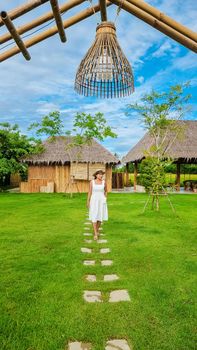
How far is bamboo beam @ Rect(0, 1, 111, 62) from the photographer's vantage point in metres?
1.97

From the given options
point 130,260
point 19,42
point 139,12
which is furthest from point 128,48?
point 130,260

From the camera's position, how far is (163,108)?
74.9ft

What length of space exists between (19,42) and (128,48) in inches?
47.3

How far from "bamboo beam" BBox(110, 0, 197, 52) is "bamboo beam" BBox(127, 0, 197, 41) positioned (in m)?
0.03

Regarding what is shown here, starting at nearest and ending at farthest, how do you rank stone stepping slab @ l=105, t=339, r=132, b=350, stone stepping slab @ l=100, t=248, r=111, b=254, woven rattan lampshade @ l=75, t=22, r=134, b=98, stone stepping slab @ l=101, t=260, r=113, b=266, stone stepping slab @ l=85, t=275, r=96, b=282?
woven rattan lampshade @ l=75, t=22, r=134, b=98
stone stepping slab @ l=105, t=339, r=132, b=350
stone stepping slab @ l=85, t=275, r=96, b=282
stone stepping slab @ l=101, t=260, r=113, b=266
stone stepping slab @ l=100, t=248, r=111, b=254

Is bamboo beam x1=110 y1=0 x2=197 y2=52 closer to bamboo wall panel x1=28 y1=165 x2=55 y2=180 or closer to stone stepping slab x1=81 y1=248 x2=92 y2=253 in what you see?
stone stepping slab x1=81 y1=248 x2=92 y2=253

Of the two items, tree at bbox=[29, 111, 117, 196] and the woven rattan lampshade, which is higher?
tree at bbox=[29, 111, 117, 196]

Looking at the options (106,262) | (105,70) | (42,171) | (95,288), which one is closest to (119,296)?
(95,288)

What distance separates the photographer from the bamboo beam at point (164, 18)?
1.79 m

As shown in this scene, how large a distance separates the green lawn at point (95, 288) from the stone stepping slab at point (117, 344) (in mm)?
54

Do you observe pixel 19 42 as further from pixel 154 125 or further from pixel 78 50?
pixel 154 125

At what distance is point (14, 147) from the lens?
2425 cm

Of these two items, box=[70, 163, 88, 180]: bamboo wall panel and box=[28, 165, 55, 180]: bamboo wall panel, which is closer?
box=[70, 163, 88, 180]: bamboo wall panel

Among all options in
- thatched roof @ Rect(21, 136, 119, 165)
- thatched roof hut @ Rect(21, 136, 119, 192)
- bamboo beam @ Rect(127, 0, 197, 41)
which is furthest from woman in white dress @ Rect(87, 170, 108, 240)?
thatched roof hut @ Rect(21, 136, 119, 192)
